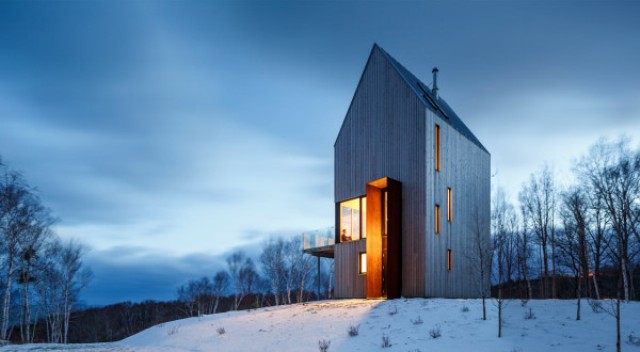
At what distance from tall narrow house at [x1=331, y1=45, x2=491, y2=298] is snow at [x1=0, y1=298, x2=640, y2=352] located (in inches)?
88.3

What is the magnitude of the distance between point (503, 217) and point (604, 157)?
762cm

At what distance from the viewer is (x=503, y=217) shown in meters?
26.2

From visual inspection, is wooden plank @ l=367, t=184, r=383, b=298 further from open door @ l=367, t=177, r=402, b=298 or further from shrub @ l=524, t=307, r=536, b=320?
shrub @ l=524, t=307, r=536, b=320

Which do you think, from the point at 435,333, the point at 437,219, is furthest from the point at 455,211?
the point at 435,333

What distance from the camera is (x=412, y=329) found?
933 cm

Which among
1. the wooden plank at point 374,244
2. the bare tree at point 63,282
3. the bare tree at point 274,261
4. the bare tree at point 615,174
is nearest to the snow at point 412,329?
the wooden plank at point 374,244

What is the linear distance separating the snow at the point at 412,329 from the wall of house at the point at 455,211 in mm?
2896

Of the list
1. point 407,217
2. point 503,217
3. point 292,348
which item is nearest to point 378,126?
point 407,217

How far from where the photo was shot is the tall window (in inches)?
659

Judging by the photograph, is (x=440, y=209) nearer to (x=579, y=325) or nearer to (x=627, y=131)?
(x=579, y=325)

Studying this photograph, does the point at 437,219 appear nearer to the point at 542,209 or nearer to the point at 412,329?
the point at 412,329

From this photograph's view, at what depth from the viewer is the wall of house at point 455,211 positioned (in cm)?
1502

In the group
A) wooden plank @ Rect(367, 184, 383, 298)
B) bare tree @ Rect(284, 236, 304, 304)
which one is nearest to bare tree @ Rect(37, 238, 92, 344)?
bare tree @ Rect(284, 236, 304, 304)

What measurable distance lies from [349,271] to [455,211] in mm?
4921
